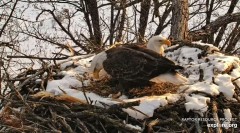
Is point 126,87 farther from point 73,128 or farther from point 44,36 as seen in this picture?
point 44,36

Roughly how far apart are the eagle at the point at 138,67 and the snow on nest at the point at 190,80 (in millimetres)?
204

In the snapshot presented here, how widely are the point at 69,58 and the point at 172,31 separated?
5.87ft

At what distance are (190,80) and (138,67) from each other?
640mm

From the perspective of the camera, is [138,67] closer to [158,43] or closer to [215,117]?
[158,43]

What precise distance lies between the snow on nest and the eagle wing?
276 millimetres

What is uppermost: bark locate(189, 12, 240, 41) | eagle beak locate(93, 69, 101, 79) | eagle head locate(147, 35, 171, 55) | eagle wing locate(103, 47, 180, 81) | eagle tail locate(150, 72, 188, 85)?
bark locate(189, 12, 240, 41)

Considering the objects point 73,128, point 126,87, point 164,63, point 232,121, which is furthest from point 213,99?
point 73,128

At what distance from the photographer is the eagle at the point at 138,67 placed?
183 inches

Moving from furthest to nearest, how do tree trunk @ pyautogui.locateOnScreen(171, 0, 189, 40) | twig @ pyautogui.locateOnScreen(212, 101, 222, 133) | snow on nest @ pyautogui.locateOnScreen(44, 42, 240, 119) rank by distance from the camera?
tree trunk @ pyautogui.locateOnScreen(171, 0, 189, 40)
snow on nest @ pyautogui.locateOnScreen(44, 42, 240, 119)
twig @ pyautogui.locateOnScreen(212, 101, 222, 133)

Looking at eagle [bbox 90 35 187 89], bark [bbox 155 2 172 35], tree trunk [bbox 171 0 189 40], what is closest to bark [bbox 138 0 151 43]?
bark [bbox 155 2 172 35]

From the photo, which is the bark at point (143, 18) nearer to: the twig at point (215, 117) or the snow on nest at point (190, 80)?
the snow on nest at point (190, 80)

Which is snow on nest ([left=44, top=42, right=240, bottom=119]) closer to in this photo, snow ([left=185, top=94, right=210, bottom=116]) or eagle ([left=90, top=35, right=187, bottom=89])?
snow ([left=185, top=94, right=210, bottom=116])

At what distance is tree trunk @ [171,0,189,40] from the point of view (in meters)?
6.70

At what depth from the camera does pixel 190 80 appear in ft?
16.2
